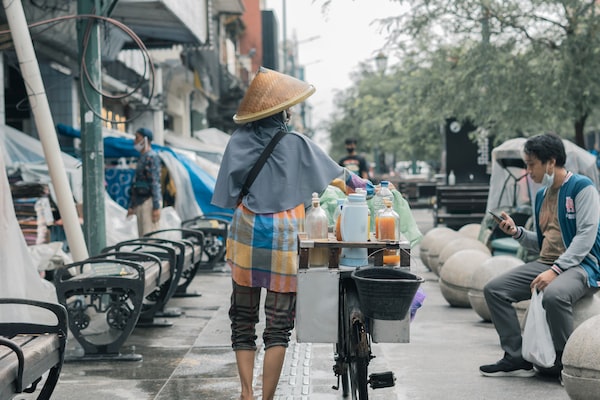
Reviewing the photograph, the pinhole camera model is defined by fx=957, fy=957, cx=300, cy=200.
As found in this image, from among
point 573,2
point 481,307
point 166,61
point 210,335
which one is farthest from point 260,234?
point 166,61

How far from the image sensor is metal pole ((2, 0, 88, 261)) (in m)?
8.45

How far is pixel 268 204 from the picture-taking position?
5516 mm

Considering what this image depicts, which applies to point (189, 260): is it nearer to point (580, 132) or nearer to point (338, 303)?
point (338, 303)

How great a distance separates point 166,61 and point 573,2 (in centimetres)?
1637

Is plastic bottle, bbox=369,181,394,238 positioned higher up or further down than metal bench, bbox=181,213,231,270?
higher up

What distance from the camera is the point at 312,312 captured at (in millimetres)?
5242

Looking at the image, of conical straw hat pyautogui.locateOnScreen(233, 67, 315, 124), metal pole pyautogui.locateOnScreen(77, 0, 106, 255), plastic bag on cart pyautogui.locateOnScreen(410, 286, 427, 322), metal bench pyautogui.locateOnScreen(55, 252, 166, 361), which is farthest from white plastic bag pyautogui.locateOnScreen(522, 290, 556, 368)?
metal pole pyautogui.locateOnScreen(77, 0, 106, 255)

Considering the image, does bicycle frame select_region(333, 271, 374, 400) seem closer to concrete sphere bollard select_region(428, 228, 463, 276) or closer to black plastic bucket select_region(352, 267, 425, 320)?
black plastic bucket select_region(352, 267, 425, 320)

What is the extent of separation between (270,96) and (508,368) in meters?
2.74

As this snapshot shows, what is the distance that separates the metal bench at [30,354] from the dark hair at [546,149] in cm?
358

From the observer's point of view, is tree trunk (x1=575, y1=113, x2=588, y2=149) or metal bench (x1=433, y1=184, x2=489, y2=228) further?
metal bench (x1=433, y1=184, x2=489, y2=228)

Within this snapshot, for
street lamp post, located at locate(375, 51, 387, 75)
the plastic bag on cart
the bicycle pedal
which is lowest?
the bicycle pedal

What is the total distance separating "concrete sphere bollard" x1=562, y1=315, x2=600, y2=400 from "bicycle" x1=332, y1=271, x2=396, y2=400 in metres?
1.20

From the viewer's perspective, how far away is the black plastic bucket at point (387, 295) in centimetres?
471
